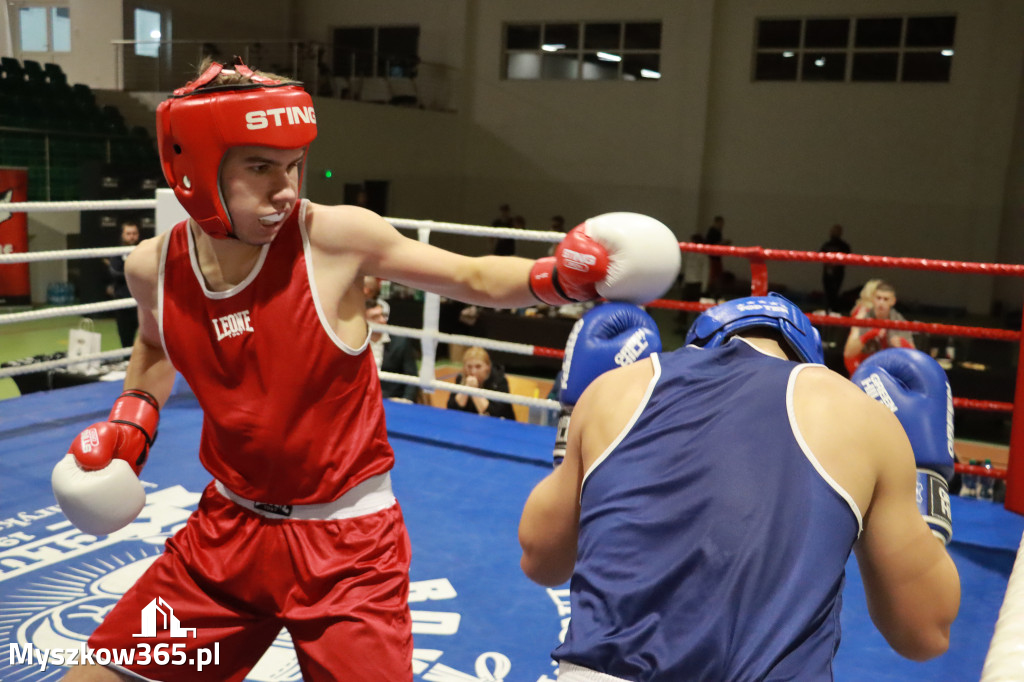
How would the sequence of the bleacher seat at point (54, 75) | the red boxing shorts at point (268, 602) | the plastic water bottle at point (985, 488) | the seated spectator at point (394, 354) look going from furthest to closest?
1. the bleacher seat at point (54, 75)
2. the seated spectator at point (394, 354)
3. the plastic water bottle at point (985, 488)
4. the red boxing shorts at point (268, 602)

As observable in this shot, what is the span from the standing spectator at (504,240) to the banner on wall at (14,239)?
537 cm

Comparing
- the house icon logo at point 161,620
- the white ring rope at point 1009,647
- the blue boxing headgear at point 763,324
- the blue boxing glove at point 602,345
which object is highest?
the blue boxing headgear at point 763,324

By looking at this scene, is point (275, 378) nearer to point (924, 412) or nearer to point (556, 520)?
point (556, 520)

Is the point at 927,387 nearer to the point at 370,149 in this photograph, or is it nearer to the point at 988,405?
the point at 988,405

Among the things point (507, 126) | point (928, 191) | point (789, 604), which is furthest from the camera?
point (507, 126)

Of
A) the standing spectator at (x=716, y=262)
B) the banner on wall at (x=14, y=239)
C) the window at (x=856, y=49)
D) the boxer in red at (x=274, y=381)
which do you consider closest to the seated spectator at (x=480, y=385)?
the boxer in red at (x=274, y=381)

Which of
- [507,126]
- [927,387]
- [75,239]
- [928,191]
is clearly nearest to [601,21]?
[507,126]

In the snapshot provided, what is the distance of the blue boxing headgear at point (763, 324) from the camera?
3.87 ft

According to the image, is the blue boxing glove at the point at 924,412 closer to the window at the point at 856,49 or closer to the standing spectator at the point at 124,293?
the standing spectator at the point at 124,293

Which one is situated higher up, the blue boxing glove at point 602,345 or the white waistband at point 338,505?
the blue boxing glove at point 602,345

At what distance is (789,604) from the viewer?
99cm

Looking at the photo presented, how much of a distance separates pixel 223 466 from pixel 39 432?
259 centimetres

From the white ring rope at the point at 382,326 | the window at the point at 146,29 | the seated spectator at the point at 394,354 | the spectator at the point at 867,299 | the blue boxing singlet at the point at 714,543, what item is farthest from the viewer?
the window at the point at 146,29

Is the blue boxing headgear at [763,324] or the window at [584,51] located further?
the window at [584,51]
